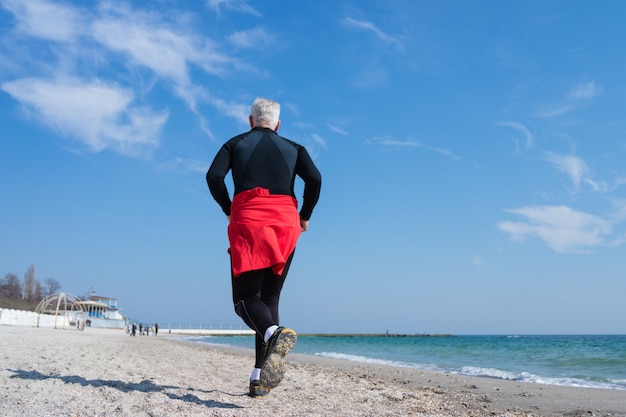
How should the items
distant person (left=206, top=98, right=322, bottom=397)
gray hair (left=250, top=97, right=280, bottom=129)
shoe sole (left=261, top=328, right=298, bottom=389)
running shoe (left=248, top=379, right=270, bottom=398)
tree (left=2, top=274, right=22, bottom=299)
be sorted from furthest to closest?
tree (left=2, top=274, right=22, bottom=299), gray hair (left=250, top=97, right=280, bottom=129), running shoe (left=248, top=379, right=270, bottom=398), distant person (left=206, top=98, right=322, bottom=397), shoe sole (left=261, top=328, right=298, bottom=389)

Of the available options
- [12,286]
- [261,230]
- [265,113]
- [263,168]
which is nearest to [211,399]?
[261,230]

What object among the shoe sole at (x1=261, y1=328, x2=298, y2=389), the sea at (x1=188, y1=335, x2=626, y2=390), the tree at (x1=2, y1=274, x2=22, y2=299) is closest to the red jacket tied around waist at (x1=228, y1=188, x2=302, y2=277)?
the shoe sole at (x1=261, y1=328, x2=298, y2=389)

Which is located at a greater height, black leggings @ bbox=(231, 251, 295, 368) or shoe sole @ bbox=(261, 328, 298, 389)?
black leggings @ bbox=(231, 251, 295, 368)

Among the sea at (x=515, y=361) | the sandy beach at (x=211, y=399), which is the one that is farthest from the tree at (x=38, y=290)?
the sandy beach at (x=211, y=399)

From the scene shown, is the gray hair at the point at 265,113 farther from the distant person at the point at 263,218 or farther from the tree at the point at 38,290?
the tree at the point at 38,290

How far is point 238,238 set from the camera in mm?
3549

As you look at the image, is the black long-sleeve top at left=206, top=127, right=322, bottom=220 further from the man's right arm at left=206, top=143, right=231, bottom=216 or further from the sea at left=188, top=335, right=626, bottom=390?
the sea at left=188, top=335, right=626, bottom=390

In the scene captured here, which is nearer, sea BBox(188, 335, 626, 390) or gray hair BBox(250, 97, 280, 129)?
gray hair BBox(250, 97, 280, 129)

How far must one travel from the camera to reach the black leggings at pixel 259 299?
3.54 m

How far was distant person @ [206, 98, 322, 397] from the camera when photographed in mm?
3498

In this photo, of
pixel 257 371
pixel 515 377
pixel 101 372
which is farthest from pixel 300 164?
pixel 515 377

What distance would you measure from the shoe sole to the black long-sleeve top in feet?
3.27

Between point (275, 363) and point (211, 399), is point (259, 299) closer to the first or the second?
point (275, 363)

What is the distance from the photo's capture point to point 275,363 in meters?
3.28
